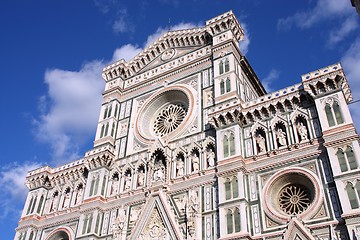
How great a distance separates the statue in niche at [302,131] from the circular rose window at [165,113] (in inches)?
249

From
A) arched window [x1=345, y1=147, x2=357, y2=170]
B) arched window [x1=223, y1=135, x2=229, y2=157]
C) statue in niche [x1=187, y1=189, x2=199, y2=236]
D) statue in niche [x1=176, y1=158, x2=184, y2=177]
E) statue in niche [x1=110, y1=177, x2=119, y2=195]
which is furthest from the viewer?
statue in niche [x1=110, y1=177, x2=119, y2=195]

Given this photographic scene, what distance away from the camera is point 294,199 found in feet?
55.3

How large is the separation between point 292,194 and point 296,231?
2054 millimetres

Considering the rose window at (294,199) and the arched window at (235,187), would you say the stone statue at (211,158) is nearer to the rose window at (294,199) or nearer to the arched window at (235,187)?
the arched window at (235,187)

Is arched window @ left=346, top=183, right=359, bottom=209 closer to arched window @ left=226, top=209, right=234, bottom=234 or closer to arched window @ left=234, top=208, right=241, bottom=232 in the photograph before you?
arched window @ left=234, top=208, right=241, bottom=232

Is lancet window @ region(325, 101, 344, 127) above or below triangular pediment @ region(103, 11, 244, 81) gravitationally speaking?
below

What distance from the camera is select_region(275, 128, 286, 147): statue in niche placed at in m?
18.2

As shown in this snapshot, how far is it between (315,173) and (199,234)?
562 cm

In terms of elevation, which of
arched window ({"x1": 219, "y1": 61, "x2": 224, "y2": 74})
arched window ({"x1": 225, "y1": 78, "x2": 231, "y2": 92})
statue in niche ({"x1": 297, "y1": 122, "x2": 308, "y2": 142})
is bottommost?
statue in niche ({"x1": 297, "y1": 122, "x2": 308, "y2": 142})

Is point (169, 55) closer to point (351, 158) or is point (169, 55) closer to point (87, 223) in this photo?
point (87, 223)

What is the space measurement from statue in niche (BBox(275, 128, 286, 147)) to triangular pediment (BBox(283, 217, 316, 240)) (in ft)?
12.6

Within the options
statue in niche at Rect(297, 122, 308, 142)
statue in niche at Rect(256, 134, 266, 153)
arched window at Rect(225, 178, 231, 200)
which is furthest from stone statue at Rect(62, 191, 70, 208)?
statue in niche at Rect(297, 122, 308, 142)

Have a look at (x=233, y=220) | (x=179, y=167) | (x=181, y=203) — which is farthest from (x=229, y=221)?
(x=179, y=167)

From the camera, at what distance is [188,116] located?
2247 cm
